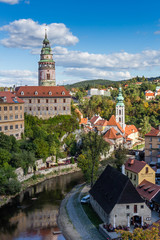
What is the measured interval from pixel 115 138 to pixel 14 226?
147 feet

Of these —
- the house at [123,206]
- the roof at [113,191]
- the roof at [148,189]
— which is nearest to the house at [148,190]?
the roof at [148,189]

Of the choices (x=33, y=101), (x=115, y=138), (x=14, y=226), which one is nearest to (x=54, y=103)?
(x=33, y=101)

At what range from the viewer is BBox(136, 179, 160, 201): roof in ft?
113

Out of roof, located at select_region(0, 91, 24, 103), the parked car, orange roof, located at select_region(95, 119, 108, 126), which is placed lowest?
the parked car

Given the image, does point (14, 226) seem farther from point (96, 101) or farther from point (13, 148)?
point (96, 101)

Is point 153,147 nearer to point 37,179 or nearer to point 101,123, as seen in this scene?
point 37,179

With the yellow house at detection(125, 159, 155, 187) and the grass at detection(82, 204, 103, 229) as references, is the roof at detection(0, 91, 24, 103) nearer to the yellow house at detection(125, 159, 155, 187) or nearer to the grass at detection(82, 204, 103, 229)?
the grass at detection(82, 204, 103, 229)

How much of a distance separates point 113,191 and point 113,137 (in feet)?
139

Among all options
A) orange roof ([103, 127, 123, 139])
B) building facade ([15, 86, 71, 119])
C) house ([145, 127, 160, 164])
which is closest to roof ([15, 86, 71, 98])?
building facade ([15, 86, 71, 119])

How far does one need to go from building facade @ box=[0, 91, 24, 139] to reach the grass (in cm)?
2660

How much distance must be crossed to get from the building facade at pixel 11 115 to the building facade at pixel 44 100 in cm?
756

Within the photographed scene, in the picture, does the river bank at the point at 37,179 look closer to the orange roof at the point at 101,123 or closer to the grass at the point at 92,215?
the grass at the point at 92,215

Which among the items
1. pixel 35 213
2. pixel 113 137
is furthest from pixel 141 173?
pixel 113 137

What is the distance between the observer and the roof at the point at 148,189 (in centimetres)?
3451
